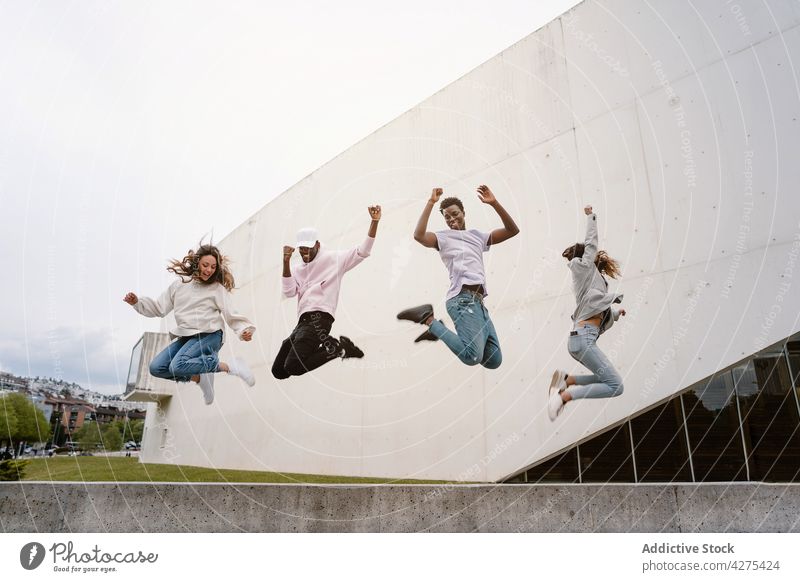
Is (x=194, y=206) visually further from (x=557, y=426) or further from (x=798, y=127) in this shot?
(x=798, y=127)

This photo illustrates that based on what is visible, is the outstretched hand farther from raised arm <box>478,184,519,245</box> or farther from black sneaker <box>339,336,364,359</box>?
black sneaker <box>339,336,364,359</box>

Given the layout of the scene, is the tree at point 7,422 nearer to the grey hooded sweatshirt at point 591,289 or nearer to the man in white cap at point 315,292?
the man in white cap at point 315,292

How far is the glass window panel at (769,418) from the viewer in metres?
6.49

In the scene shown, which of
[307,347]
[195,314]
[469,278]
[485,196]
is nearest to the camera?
[195,314]

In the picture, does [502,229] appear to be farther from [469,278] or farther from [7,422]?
[7,422]

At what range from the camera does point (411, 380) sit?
892 cm

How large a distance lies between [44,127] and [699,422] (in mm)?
8788

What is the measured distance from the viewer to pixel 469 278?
8031 mm

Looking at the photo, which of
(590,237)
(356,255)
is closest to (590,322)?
(590,237)

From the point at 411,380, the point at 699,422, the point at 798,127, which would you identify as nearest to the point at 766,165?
the point at 798,127

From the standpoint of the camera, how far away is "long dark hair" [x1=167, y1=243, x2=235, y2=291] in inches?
296

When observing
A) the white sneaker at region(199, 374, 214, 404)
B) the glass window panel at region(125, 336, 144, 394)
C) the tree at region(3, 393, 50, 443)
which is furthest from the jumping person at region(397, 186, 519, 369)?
the tree at region(3, 393, 50, 443)

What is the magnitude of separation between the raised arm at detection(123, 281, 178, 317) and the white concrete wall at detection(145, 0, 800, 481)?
1219 mm

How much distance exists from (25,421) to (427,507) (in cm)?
473
